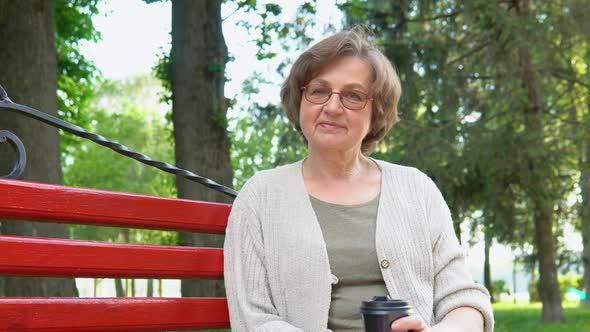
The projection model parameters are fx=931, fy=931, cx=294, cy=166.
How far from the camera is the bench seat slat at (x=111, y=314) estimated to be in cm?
228

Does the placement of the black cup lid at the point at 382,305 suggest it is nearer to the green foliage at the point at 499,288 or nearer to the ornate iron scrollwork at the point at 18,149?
the ornate iron scrollwork at the point at 18,149

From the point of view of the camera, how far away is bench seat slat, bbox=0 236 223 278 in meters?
2.30

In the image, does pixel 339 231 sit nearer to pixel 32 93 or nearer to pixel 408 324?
pixel 408 324

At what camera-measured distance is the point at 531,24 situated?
1525 centimetres

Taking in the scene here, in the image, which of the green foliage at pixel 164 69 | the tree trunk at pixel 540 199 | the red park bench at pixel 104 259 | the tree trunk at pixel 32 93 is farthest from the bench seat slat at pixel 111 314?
the tree trunk at pixel 540 199

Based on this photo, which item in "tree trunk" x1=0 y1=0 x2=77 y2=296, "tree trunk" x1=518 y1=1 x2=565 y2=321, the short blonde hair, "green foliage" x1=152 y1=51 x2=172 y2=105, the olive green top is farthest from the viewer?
"tree trunk" x1=518 y1=1 x2=565 y2=321

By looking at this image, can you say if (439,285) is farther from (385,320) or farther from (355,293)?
(385,320)

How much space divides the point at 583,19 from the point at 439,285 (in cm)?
1342

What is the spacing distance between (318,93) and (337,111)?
4.0 inches

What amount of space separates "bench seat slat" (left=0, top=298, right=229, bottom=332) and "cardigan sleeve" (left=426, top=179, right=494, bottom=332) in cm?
67

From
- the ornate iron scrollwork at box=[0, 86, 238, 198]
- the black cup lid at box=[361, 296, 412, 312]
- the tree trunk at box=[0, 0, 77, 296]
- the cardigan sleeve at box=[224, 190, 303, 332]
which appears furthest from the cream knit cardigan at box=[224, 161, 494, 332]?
the tree trunk at box=[0, 0, 77, 296]

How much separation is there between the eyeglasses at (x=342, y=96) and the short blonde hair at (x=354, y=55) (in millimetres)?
42

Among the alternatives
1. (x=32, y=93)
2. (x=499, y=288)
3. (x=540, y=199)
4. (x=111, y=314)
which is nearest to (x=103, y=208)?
(x=111, y=314)

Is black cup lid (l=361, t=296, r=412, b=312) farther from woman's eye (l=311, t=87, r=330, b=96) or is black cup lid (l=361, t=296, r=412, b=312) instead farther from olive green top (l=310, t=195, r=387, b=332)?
woman's eye (l=311, t=87, r=330, b=96)
